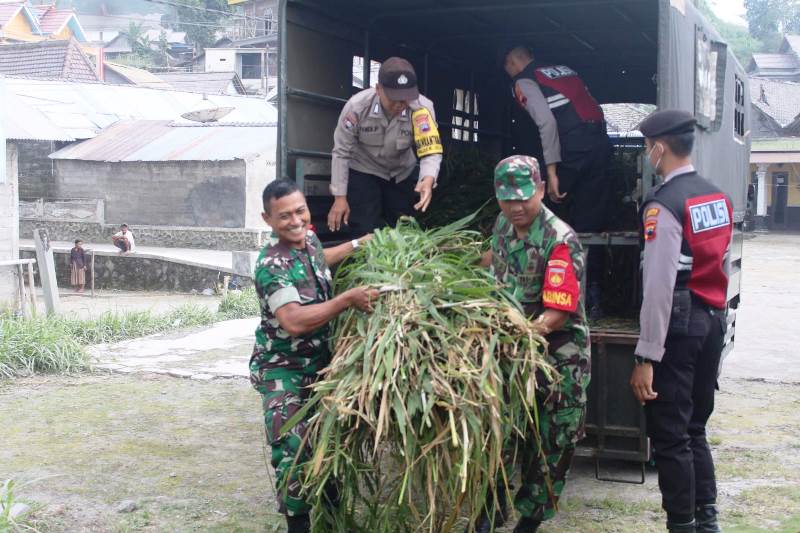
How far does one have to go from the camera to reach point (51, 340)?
8.68m

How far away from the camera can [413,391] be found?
3.32 meters

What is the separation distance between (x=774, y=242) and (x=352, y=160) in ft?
84.9

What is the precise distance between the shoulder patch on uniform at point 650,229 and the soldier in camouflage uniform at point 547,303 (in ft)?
0.91

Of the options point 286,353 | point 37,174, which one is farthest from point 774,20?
point 286,353

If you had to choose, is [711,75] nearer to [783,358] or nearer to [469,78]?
[469,78]

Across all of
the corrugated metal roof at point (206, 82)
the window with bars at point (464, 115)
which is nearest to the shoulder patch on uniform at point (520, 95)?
the window with bars at point (464, 115)

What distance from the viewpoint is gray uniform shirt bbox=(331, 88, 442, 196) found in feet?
17.0

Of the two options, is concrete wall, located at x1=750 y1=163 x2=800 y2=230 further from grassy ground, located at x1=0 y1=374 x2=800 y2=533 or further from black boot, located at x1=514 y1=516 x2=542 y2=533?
black boot, located at x1=514 y1=516 x2=542 y2=533

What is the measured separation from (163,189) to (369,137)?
19.7m

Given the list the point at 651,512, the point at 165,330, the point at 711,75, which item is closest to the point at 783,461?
the point at 651,512

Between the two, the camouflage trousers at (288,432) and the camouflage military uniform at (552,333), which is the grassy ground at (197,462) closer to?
the camouflage military uniform at (552,333)

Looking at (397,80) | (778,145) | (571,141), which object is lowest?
(571,141)

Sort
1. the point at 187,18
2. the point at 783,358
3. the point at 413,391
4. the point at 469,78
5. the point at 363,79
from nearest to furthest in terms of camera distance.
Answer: the point at 413,391, the point at 363,79, the point at 469,78, the point at 783,358, the point at 187,18

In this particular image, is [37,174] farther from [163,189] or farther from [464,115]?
[464,115]
